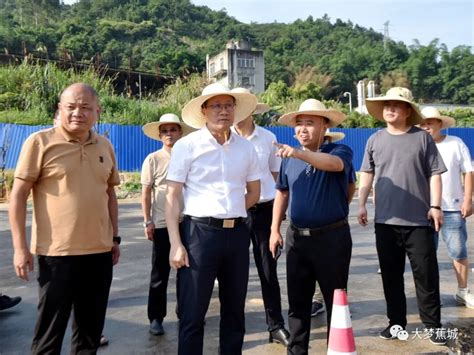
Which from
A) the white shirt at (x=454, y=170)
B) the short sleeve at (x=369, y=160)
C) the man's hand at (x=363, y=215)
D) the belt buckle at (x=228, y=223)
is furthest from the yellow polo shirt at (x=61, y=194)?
the white shirt at (x=454, y=170)

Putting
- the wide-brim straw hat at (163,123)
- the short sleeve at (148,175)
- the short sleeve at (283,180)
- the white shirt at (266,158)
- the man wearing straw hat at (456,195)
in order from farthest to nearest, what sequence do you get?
the man wearing straw hat at (456,195) → the wide-brim straw hat at (163,123) → the short sleeve at (148,175) → the white shirt at (266,158) → the short sleeve at (283,180)

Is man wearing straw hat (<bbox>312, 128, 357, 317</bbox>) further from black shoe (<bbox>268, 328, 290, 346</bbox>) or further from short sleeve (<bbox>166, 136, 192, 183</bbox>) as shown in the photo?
short sleeve (<bbox>166, 136, 192, 183</bbox>)

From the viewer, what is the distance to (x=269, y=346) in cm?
372

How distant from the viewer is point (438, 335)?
3.59 m

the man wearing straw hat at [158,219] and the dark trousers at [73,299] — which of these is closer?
the dark trousers at [73,299]

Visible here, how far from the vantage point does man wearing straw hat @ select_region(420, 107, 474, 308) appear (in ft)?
14.5

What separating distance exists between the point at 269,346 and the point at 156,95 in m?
29.2

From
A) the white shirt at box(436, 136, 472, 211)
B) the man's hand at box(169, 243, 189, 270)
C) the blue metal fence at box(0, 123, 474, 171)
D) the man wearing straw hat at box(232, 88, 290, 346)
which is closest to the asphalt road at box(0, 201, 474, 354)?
the man wearing straw hat at box(232, 88, 290, 346)

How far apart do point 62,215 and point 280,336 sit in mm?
1949

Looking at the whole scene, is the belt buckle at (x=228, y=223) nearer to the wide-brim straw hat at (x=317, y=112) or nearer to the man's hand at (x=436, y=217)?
the wide-brim straw hat at (x=317, y=112)

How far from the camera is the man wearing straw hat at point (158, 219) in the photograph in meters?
4.03

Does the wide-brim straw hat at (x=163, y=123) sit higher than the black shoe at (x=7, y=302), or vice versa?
the wide-brim straw hat at (x=163, y=123)

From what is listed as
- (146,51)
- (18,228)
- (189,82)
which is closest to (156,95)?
(189,82)

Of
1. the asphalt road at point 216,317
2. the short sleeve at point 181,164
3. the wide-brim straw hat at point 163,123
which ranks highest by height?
the wide-brim straw hat at point 163,123
